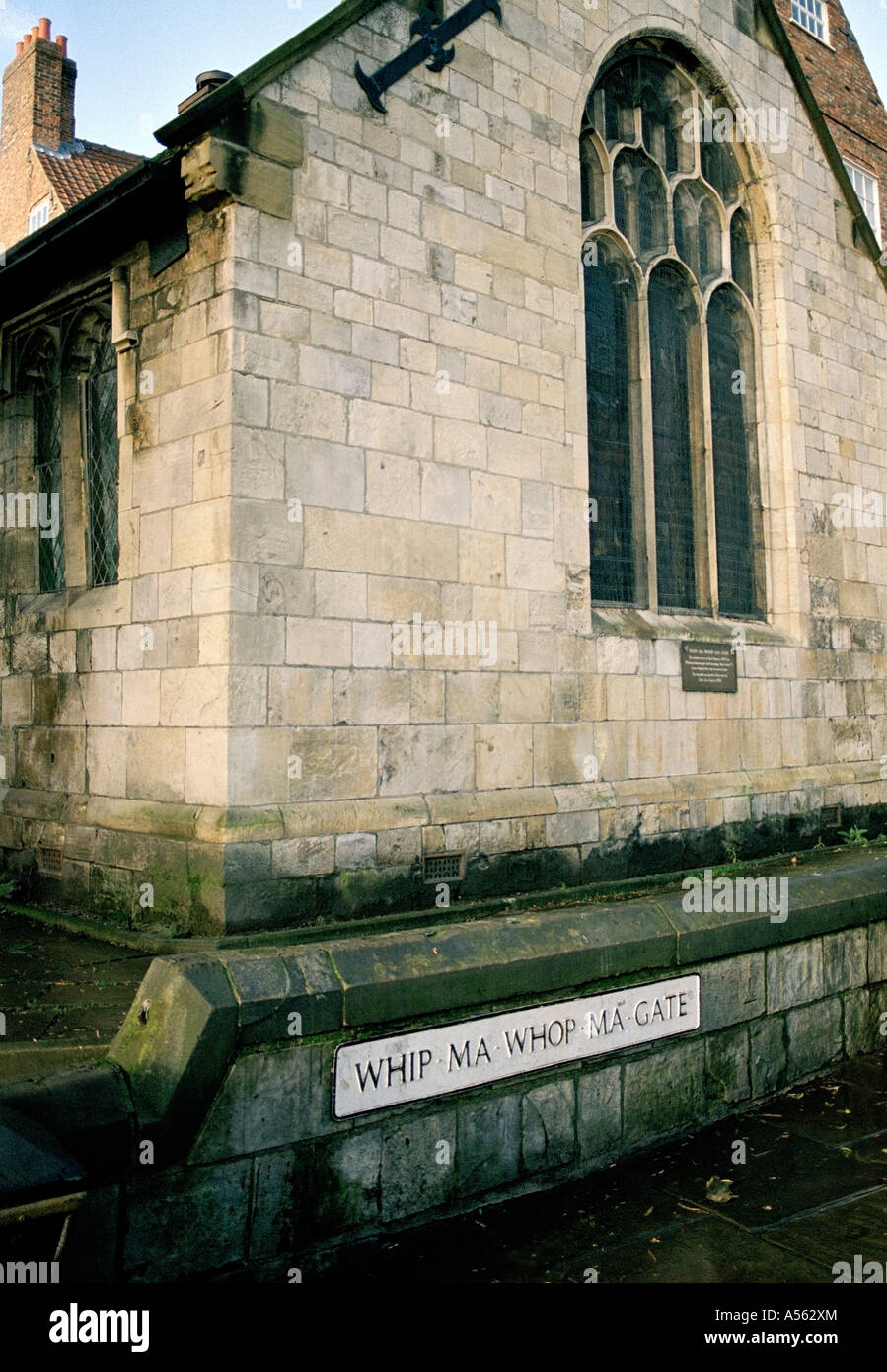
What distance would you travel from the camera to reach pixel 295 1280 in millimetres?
4102

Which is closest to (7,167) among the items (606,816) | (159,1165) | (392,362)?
(392,362)

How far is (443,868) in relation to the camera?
6.99m

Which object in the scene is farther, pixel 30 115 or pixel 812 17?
pixel 30 115

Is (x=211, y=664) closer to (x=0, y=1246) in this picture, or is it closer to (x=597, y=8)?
(x=0, y=1246)

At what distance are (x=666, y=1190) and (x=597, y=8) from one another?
8561 millimetres

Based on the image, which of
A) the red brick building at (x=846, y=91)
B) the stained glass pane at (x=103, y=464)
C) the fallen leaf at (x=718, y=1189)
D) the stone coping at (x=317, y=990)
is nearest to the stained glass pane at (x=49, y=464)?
the stained glass pane at (x=103, y=464)

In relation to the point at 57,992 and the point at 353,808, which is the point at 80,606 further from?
the point at 57,992

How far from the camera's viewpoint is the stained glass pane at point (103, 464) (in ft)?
25.2

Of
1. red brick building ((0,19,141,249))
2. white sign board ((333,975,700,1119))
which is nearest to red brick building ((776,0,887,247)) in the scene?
red brick building ((0,19,141,249))

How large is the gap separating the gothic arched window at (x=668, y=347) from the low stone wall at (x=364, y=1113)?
12.4 feet

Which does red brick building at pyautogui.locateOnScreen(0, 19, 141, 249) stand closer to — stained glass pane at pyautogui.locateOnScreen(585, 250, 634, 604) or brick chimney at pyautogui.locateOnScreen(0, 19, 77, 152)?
brick chimney at pyautogui.locateOnScreen(0, 19, 77, 152)

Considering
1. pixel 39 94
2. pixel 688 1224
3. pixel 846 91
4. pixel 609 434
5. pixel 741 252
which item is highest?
pixel 39 94

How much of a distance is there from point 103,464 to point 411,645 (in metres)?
2.70

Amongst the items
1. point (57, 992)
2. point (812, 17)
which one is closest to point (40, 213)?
point (812, 17)
